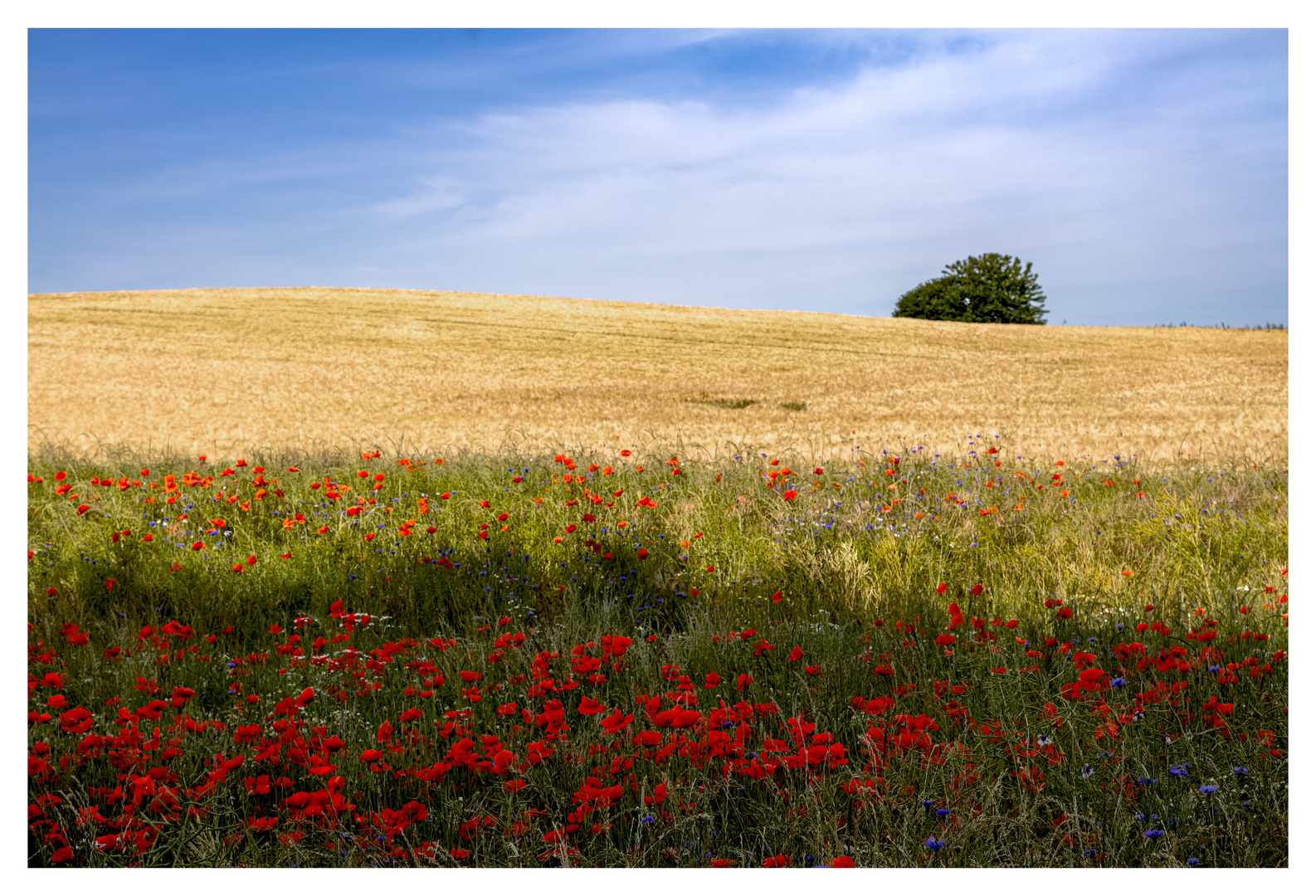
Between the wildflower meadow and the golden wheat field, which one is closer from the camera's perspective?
the wildflower meadow

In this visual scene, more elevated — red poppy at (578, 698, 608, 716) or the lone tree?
the lone tree

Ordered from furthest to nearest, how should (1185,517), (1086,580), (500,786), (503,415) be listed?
(503,415)
(1185,517)
(1086,580)
(500,786)

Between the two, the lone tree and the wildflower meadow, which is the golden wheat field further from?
the lone tree

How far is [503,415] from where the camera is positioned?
1459 centimetres

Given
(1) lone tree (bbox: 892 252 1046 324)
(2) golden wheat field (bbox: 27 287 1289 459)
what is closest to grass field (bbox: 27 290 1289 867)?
(2) golden wheat field (bbox: 27 287 1289 459)

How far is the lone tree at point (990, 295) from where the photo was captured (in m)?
61.1

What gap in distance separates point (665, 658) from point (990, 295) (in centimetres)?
6443

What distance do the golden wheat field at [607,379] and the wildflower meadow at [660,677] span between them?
2950 mm

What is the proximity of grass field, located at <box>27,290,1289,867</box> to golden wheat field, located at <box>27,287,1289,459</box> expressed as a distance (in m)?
1.71

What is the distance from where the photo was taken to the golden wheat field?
11.3 meters

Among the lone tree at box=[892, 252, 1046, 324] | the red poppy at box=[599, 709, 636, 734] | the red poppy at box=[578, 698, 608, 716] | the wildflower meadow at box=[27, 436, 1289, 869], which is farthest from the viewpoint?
the lone tree at box=[892, 252, 1046, 324]

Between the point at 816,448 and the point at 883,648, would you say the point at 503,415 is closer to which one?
the point at 816,448
